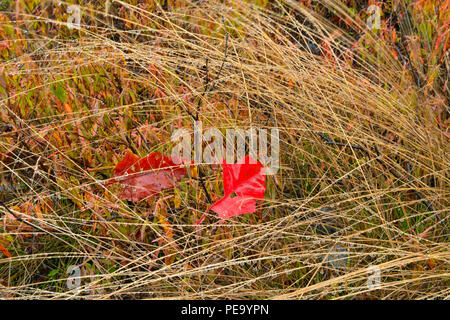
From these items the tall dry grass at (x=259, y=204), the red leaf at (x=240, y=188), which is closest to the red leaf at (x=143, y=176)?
the tall dry grass at (x=259, y=204)

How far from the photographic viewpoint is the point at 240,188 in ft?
4.01

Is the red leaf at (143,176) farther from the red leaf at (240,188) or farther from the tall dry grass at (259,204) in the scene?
the red leaf at (240,188)

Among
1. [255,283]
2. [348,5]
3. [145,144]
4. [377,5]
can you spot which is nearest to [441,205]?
[255,283]

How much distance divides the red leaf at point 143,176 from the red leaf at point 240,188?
22 centimetres

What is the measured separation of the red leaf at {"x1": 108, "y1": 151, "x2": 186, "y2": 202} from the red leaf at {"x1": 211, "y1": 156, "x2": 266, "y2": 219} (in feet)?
0.73

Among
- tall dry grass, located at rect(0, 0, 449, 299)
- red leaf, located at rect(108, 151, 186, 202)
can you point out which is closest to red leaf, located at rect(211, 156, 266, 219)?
tall dry grass, located at rect(0, 0, 449, 299)

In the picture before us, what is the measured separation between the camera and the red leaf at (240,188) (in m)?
1.21

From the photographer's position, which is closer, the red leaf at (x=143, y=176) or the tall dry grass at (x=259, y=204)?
the tall dry grass at (x=259, y=204)

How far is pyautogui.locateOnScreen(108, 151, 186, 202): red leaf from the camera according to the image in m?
1.38

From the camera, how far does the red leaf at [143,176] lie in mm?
1376

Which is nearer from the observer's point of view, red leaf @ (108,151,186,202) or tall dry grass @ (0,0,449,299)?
tall dry grass @ (0,0,449,299)

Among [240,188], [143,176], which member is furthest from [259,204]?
[143,176]

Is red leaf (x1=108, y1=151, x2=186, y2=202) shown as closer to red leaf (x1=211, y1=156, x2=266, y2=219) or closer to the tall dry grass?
the tall dry grass

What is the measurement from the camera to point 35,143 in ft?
5.16
